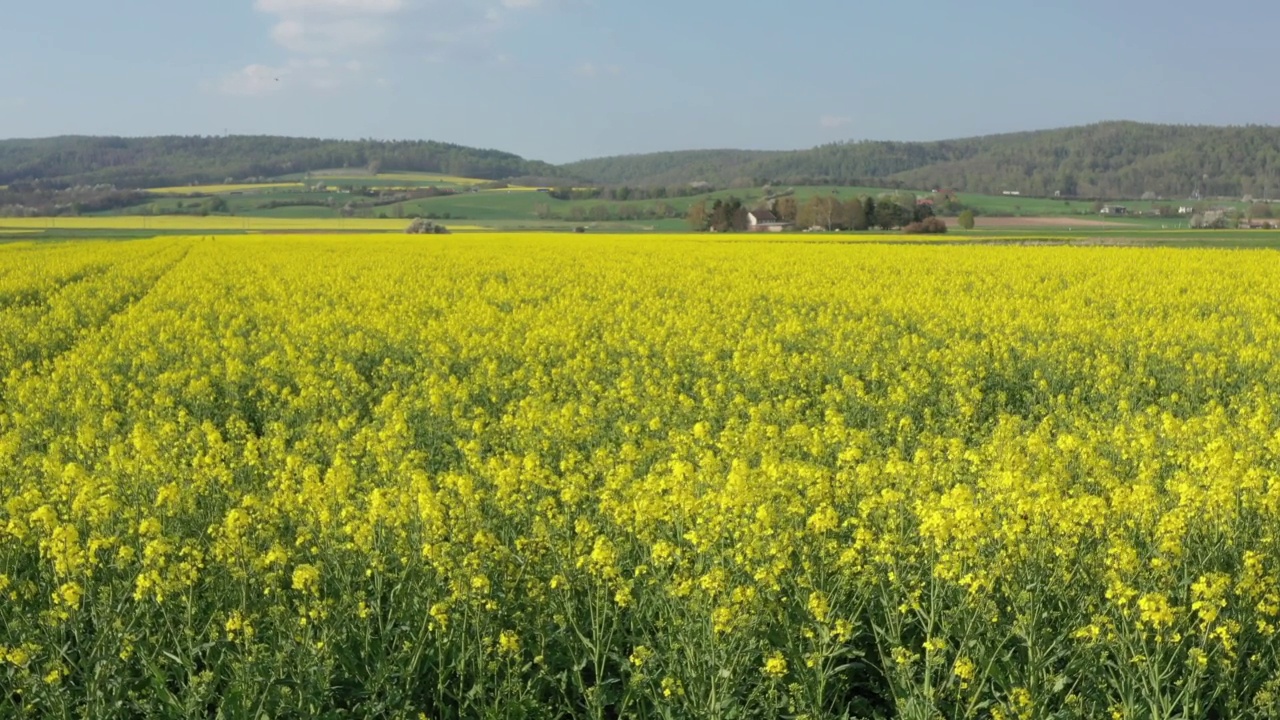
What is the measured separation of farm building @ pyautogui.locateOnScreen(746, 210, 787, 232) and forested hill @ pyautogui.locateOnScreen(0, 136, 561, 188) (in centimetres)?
9781

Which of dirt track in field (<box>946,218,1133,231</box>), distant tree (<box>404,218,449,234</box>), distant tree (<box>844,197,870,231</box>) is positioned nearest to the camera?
distant tree (<box>404,218,449,234</box>)

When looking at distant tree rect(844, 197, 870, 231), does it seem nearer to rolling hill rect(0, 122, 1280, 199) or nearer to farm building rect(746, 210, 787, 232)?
farm building rect(746, 210, 787, 232)

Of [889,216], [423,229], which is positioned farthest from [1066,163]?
[423,229]

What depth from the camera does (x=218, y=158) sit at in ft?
568

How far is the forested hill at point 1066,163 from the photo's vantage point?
416ft

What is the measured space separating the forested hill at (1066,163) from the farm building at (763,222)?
52996 mm

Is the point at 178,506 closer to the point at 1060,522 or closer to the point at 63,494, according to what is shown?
the point at 63,494

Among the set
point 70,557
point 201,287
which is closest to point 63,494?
point 70,557

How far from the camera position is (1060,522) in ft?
16.4

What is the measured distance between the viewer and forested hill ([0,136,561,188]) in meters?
154

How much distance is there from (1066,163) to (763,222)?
85.8 m

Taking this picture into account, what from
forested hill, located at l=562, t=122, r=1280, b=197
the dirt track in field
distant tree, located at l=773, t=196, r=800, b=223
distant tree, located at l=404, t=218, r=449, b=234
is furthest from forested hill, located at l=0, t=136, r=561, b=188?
the dirt track in field

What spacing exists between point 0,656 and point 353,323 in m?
12.2

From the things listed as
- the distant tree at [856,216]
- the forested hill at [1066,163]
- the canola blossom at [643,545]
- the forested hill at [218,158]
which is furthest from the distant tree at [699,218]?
the forested hill at [218,158]
